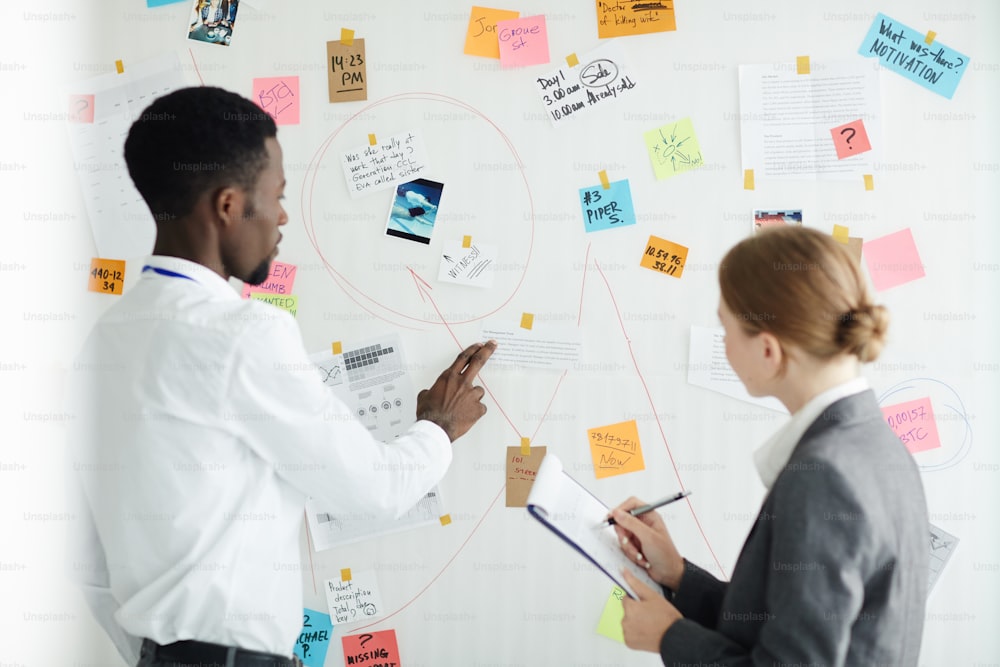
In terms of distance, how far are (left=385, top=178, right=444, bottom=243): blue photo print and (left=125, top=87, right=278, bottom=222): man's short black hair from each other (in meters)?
0.48

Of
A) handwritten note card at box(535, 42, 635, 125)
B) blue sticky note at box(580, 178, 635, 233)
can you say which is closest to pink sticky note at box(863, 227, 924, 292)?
blue sticky note at box(580, 178, 635, 233)

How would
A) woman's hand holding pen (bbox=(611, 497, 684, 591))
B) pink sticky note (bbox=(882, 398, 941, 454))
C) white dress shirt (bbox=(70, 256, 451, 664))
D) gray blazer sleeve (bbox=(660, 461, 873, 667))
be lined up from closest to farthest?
1. gray blazer sleeve (bbox=(660, 461, 873, 667))
2. white dress shirt (bbox=(70, 256, 451, 664))
3. woman's hand holding pen (bbox=(611, 497, 684, 591))
4. pink sticky note (bbox=(882, 398, 941, 454))

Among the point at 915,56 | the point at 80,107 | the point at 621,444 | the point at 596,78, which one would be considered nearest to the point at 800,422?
the point at 621,444

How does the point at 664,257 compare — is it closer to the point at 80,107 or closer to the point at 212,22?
the point at 212,22

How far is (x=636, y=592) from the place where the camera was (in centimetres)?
104

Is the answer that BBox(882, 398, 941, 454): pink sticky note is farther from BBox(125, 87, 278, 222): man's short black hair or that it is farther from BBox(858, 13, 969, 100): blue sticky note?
BBox(125, 87, 278, 222): man's short black hair

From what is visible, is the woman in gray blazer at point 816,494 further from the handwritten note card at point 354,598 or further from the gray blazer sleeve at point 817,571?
the handwritten note card at point 354,598

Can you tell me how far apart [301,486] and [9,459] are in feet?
2.76

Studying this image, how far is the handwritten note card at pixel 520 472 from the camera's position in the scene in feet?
5.21

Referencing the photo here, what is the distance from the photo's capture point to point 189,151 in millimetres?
1078

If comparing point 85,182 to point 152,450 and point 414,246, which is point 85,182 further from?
point 152,450

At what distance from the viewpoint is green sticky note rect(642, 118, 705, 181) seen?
157 cm

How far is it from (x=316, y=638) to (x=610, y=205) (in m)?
1.06

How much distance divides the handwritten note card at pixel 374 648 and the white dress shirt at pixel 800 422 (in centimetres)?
95
